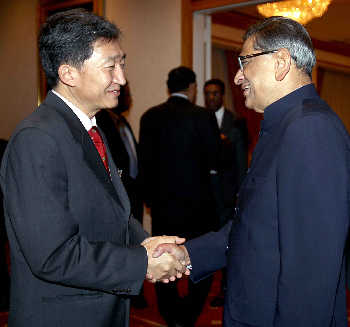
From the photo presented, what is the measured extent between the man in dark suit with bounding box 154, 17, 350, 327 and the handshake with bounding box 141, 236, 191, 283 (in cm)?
31

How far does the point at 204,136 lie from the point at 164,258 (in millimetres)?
1840

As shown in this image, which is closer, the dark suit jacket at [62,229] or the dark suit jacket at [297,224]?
the dark suit jacket at [297,224]

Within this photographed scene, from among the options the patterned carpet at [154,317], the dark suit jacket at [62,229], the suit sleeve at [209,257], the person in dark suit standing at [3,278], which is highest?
the dark suit jacket at [62,229]

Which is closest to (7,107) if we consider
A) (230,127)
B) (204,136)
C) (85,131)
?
(230,127)

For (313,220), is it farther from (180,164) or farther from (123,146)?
(123,146)

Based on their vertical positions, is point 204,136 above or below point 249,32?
below

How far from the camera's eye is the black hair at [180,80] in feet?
12.2

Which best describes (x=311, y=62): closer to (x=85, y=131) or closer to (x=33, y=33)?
(x=85, y=131)

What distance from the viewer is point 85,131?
68.3 inches

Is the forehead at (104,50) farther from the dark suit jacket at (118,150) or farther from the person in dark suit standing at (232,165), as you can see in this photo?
the person in dark suit standing at (232,165)

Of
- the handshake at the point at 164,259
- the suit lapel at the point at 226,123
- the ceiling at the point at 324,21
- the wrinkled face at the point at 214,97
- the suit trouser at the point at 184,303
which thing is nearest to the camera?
the handshake at the point at 164,259

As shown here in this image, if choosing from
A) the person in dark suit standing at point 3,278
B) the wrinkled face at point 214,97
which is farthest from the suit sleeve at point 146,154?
the wrinkled face at point 214,97

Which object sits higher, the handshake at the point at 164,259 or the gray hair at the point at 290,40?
the gray hair at the point at 290,40

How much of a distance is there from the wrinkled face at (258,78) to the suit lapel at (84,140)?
585 mm
